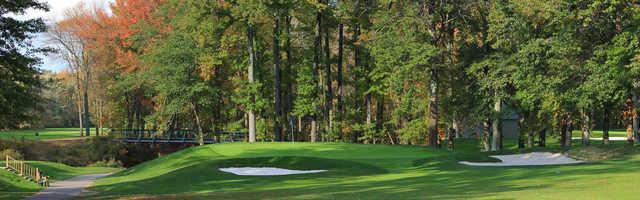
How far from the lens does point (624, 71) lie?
29.8 metres

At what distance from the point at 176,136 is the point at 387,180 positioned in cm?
3956

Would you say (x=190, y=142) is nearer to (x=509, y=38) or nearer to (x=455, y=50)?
(x=455, y=50)

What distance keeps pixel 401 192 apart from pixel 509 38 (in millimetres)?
20852

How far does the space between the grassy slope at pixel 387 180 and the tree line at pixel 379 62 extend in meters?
7.05

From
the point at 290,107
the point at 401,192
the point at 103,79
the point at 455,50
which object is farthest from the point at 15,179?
the point at 103,79

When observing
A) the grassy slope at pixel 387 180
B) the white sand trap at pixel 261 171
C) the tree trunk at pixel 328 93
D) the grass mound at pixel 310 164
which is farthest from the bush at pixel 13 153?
the white sand trap at pixel 261 171

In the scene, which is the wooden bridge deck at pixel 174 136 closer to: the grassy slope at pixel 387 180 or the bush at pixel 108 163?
the bush at pixel 108 163

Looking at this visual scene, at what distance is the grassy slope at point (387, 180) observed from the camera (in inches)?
580

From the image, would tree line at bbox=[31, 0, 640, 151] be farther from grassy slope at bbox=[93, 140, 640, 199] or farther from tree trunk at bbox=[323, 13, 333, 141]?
grassy slope at bbox=[93, 140, 640, 199]

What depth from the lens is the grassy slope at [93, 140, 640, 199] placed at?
1472 cm

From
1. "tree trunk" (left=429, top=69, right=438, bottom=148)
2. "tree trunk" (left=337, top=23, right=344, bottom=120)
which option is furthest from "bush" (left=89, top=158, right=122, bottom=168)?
"tree trunk" (left=429, top=69, right=438, bottom=148)

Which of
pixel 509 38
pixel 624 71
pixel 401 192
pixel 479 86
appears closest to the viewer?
pixel 401 192

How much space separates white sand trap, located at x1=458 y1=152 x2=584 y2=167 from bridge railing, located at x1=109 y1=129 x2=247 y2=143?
91.6 ft

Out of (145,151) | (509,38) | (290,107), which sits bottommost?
(145,151)
